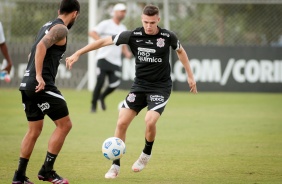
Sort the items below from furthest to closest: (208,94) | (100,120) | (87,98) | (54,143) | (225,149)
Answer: (208,94), (87,98), (100,120), (225,149), (54,143)

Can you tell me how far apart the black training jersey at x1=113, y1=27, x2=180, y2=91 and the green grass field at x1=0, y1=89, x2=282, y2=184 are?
115 cm

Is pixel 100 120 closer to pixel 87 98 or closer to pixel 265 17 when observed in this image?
pixel 87 98

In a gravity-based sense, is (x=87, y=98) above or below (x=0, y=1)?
below

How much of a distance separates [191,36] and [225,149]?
12758mm

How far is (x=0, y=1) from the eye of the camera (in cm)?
2297

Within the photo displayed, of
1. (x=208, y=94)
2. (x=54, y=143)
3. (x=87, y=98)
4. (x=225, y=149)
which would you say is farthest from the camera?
(x=208, y=94)

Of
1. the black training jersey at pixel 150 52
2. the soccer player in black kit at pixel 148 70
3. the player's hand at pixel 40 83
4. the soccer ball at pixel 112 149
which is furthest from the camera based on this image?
the black training jersey at pixel 150 52

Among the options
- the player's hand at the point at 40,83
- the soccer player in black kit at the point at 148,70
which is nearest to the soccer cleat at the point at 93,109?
the soccer player in black kit at the point at 148,70

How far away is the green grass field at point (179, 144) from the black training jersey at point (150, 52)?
45.3 inches

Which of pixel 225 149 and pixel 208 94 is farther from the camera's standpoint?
pixel 208 94

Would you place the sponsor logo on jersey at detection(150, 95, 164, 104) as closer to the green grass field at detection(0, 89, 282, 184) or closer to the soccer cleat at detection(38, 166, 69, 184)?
the green grass field at detection(0, 89, 282, 184)

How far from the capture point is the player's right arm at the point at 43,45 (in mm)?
7238

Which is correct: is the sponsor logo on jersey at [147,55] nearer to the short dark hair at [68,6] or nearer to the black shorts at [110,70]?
the short dark hair at [68,6]

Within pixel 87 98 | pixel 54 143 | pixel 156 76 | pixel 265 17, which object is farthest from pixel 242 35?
pixel 54 143
